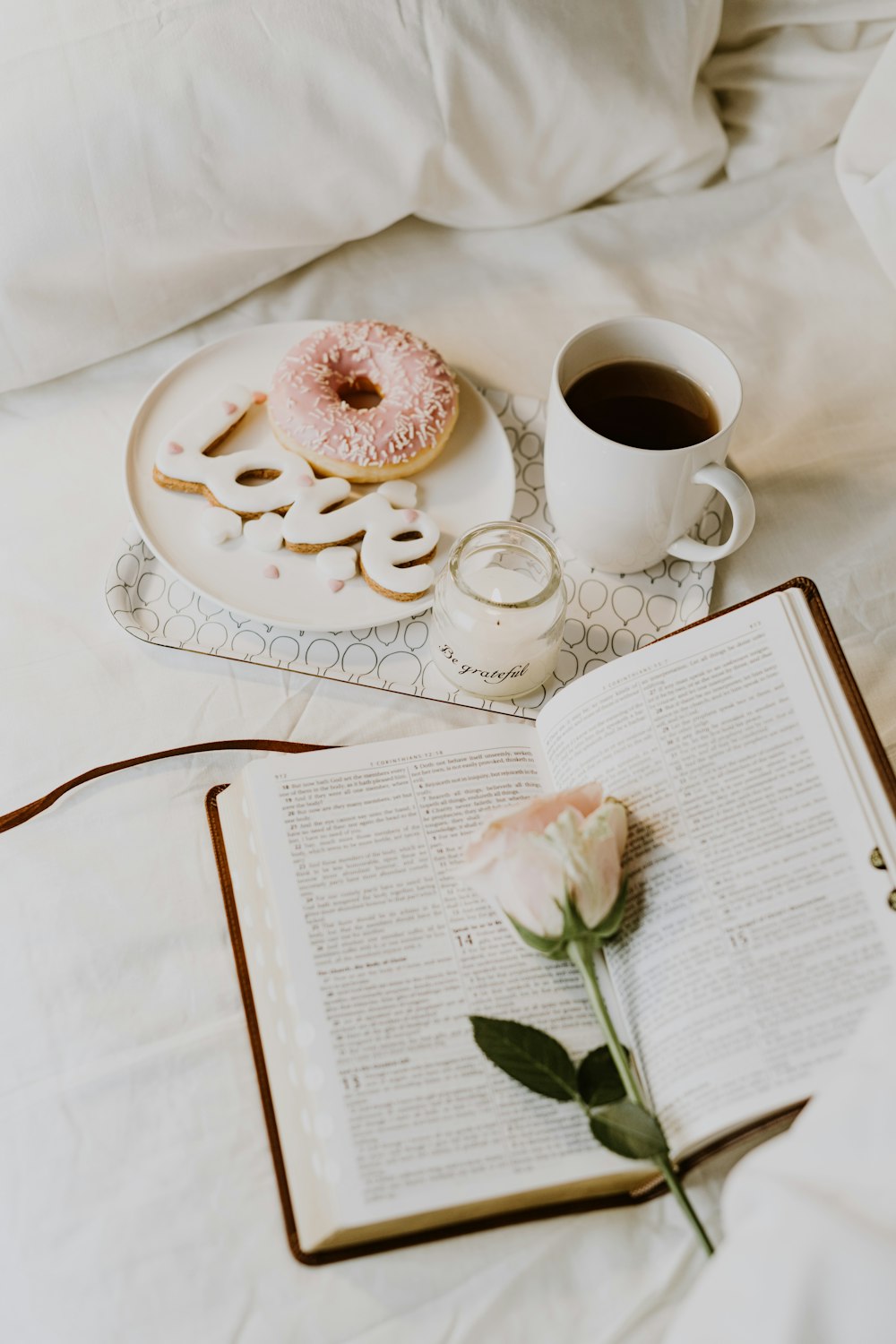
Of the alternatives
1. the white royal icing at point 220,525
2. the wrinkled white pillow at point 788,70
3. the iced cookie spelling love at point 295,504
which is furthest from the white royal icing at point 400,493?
the wrinkled white pillow at point 788,70

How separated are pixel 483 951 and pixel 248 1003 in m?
0.14

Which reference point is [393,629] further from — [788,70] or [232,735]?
[788,70]

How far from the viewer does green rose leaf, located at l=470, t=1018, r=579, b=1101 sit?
55 centimetres

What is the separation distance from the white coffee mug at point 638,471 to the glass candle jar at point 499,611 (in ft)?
0.17

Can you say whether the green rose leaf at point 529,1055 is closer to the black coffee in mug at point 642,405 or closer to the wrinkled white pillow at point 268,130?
the black coffee in mug at point 642,405

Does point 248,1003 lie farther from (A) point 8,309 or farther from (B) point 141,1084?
(A) point 8,309

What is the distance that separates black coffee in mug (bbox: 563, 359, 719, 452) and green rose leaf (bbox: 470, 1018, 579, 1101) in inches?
15.4

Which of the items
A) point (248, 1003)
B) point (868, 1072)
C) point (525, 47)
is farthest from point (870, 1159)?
point (525, 47)

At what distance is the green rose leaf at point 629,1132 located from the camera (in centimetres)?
53

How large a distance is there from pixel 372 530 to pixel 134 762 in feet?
0.74

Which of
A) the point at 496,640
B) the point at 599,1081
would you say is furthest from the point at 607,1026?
the point at 496,640

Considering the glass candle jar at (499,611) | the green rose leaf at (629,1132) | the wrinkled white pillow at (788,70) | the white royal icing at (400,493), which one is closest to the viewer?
the green rose leaf at (629,1132)

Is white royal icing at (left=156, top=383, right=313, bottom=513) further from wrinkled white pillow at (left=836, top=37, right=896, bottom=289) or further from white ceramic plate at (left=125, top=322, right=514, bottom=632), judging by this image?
wrinkled white pillow at (left=836, top=37, right=896, bottom=289)

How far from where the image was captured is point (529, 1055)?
556mm
